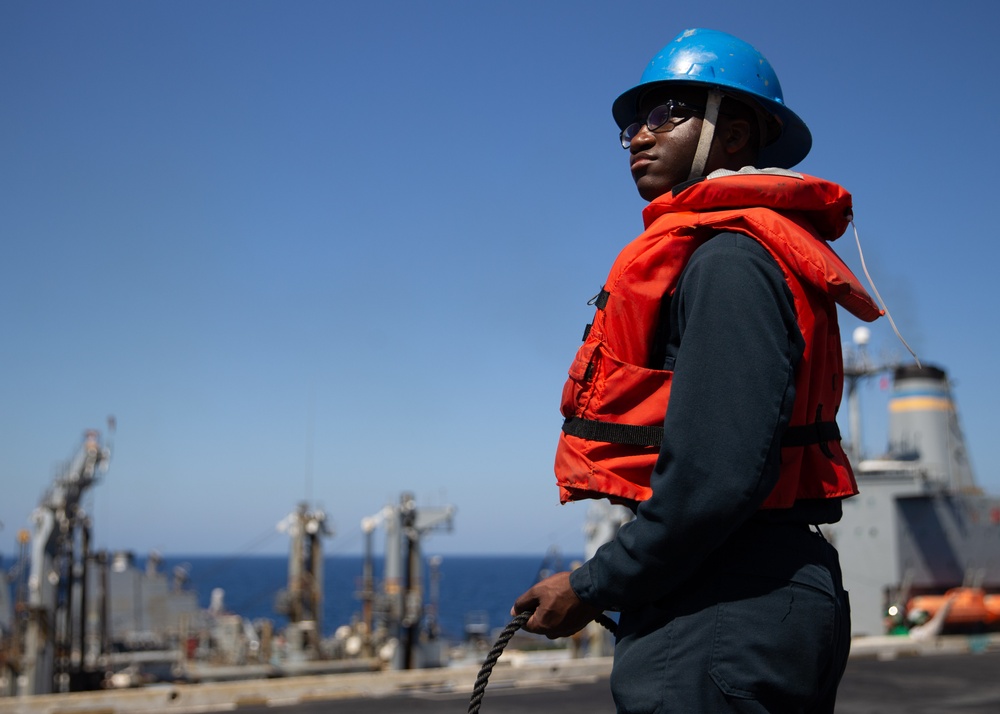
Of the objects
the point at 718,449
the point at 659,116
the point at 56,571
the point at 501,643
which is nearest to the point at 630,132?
the point at 659,116

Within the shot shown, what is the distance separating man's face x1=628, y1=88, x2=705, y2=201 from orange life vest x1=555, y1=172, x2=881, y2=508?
22cm

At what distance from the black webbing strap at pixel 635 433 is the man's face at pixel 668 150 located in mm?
727

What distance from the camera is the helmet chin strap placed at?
253 cm

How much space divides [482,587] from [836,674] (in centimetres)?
17612

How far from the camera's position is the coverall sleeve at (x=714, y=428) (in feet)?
6.58

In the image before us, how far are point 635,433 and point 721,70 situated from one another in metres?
1.01

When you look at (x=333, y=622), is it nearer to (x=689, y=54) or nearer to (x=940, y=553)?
(x=940, y=553)

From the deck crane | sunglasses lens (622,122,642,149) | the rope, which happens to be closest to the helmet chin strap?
sunglasses lens (622,122,642,149)

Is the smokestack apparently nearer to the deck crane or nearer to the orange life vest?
the deck crane

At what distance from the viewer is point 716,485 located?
1996 mm

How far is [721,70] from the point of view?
2.54 m

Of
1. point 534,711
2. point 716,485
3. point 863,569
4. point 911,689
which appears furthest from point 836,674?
point 863,569

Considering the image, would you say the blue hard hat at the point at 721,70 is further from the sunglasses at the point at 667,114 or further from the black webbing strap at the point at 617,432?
→ the black webbing strap at the point at 617,432

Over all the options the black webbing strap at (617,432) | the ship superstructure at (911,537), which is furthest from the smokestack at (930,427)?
the black webbing strap at (617,432)
